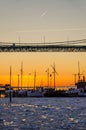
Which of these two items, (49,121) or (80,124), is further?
(49,121)

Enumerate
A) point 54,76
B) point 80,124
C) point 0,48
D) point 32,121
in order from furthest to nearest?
1. point 54,76
2. point 0,48
3. point 32,121
4. point 80,124

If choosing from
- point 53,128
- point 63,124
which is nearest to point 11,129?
point 53,128

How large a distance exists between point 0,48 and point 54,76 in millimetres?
73891

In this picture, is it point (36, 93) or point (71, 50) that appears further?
point (36, 93)

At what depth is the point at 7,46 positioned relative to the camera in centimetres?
9175

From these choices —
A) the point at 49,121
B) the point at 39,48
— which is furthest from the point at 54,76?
the point at 49,121

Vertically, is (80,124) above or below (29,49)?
below

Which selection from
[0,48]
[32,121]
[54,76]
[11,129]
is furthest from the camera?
[54,76]

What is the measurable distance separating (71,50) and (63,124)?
4450 cm

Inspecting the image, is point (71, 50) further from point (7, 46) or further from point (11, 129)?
point (11, 129)

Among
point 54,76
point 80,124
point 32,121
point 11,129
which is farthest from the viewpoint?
point 54,76

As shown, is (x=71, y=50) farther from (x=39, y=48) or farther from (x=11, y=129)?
(x=11, y=129)

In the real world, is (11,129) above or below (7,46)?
below

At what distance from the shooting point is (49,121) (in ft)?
171
